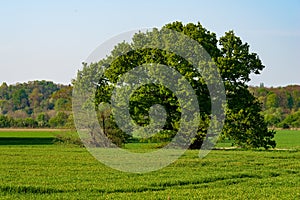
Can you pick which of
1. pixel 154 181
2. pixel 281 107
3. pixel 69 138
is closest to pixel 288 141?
pixel 69 138

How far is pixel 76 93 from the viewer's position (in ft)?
197

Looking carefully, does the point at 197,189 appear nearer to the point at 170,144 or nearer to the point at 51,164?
Result: the point at 51,164

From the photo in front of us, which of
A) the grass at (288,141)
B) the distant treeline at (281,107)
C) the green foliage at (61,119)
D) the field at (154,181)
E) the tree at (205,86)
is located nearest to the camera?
the field at (154,181)

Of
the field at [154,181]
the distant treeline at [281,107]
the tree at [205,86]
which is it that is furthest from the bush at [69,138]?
the distant treeline at [281,107]

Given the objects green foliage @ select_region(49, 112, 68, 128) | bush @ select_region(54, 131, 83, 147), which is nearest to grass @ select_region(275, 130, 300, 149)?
bush @ select_region(54, 131, 83, 147)

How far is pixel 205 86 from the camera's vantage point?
51.8 m

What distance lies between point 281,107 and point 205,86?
136m

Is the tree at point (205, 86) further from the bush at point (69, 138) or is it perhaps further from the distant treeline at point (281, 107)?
the distant treeline at point (281, 107)

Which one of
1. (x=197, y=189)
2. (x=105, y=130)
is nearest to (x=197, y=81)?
(x=105, y=130)

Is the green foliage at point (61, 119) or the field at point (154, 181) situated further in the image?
the green foliage at point (61, 119)

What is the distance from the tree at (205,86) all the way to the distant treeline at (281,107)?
100 m

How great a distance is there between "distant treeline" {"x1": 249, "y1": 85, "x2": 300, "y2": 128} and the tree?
10019 centimetres

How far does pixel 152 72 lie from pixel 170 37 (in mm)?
3839

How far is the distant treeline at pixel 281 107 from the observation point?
154m
